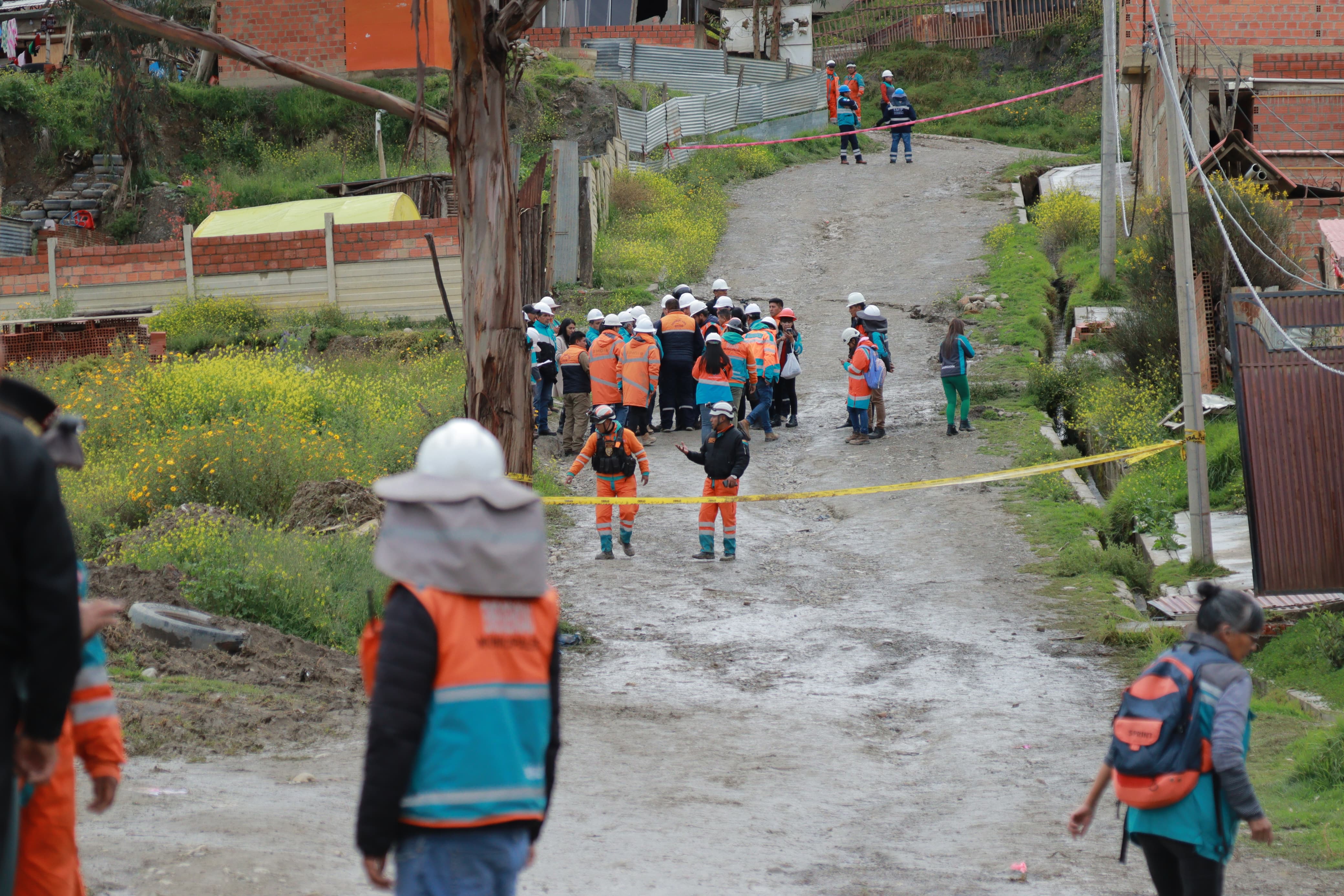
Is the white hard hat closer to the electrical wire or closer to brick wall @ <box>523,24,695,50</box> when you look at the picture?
the electrical wire

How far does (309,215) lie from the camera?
22.8 metres

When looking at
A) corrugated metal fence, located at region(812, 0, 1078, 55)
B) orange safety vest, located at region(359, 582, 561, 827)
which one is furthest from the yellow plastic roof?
corrugated metal fence, located at region(812, 0, 1078, 55)

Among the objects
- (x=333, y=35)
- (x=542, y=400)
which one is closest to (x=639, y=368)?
(x=542, y=400)

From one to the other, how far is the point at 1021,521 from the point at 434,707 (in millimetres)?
11420

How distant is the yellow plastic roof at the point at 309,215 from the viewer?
2250cm

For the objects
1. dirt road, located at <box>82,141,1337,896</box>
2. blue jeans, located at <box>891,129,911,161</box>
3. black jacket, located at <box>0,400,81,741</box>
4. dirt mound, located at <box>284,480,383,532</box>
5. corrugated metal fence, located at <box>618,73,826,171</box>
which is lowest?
dirt road, located at <box>82,141,1337,896</box>

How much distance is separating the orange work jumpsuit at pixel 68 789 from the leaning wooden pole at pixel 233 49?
16.8ft

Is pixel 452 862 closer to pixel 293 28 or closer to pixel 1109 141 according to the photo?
pixel 1109 141

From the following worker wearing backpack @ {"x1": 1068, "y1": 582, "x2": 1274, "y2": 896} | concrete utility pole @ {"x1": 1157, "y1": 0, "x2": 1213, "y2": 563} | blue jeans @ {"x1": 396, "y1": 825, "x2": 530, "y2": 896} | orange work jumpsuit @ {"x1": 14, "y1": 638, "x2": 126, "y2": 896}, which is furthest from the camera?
concrete utility pole @ {"x1": 1157, "y1": 0, "x2": 1213, "y2": 563}

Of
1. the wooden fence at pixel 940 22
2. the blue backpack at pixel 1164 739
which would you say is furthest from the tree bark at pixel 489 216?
the wooden fence at pixel 940 22

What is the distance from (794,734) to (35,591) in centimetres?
610

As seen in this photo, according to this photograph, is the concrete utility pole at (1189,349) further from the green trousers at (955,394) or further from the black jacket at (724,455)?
the green trousers at (955,394)

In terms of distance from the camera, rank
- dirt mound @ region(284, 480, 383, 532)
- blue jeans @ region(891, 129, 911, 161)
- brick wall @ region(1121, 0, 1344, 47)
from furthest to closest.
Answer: blue jeans @ region(891, 129, 911, 161) → brick wall @ region(1121, 0, 1344, 47) → dirt mound @ region(284, 480, 383, 532)

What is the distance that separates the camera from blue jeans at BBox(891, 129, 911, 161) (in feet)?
106
